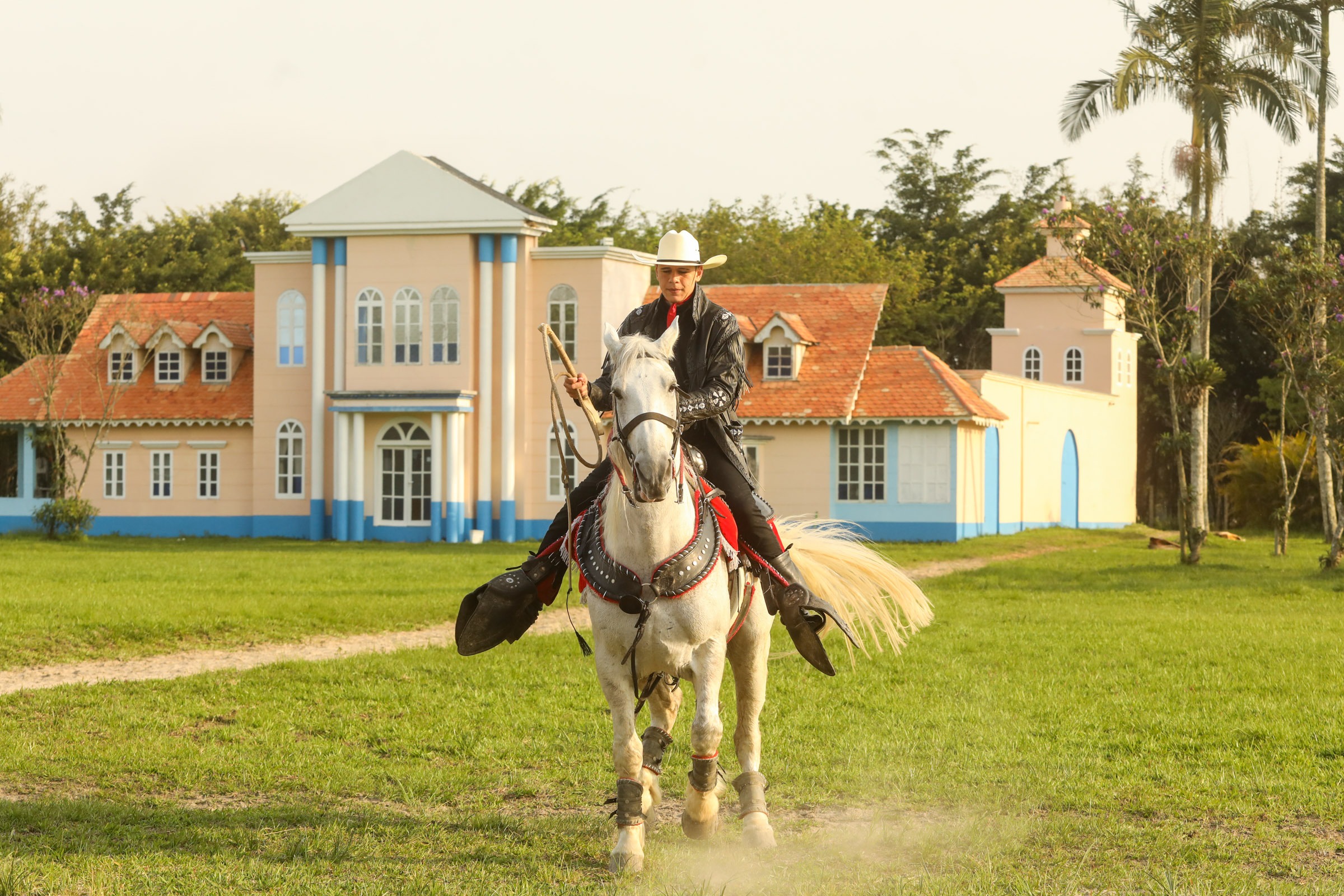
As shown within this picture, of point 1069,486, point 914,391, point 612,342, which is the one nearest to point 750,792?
point 612,342

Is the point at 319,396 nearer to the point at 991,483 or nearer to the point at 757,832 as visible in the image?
the point at 991,483

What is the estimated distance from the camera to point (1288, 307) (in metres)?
24.3

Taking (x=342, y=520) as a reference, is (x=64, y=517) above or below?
above

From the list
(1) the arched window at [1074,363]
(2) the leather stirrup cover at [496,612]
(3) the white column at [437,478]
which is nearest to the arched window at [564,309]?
(3) the white column at [437,478]

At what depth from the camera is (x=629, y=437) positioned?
5922 mm

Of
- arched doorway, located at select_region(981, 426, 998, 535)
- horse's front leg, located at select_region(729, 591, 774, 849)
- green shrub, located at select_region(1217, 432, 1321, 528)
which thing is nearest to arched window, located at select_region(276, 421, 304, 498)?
arched doorway, located at select_region(981, 426, 998, 535)

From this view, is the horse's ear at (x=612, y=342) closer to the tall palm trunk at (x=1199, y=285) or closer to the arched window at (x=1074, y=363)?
the tall palm trunk at (x=1199, y=285)

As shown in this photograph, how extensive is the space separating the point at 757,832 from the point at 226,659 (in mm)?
8578

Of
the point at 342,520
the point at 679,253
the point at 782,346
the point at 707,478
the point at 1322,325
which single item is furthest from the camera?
the point at 782,346

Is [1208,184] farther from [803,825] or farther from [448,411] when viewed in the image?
[803,825]

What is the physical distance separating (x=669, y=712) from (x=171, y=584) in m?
14.5

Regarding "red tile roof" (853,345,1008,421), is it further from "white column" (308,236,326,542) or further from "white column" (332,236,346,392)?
"white column" (308,236,326,542)

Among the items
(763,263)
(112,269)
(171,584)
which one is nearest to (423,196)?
(171,584)

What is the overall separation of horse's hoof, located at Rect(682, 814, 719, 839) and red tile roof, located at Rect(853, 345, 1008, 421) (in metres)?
27.8
